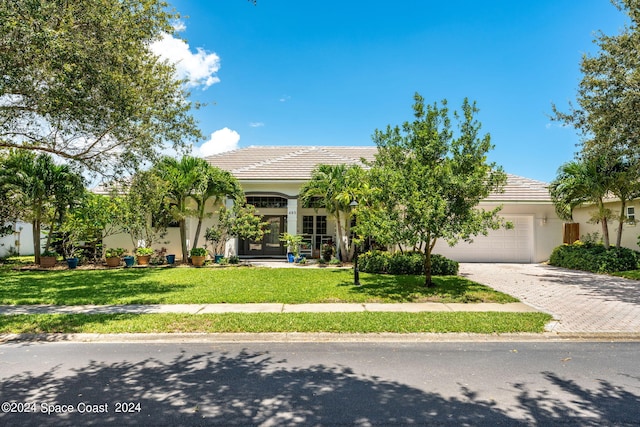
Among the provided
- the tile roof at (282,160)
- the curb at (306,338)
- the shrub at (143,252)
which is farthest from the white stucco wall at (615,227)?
the shrub at (143,252)

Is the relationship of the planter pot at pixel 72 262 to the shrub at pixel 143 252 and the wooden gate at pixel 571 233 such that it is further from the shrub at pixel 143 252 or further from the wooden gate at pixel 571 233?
the wooden gate at pixel 571 233

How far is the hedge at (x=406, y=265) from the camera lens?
13.7 metres

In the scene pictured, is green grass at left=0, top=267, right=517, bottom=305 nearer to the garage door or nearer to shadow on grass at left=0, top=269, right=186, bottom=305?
shadow on grass at left=0, top=269, right=186, bottom=305

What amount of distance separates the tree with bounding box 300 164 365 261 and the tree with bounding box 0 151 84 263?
9.48m

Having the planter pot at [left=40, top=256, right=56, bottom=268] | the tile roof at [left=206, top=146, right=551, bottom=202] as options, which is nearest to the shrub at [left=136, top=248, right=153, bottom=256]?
the planter pot at [left=40, top=256, right=56, bottom=268]

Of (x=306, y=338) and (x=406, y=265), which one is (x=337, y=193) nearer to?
(x=406, y=265)

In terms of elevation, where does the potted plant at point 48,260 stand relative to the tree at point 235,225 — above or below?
below

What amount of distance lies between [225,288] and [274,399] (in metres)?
6.81

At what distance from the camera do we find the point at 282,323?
23.2 feet

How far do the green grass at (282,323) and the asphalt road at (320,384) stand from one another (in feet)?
1.83

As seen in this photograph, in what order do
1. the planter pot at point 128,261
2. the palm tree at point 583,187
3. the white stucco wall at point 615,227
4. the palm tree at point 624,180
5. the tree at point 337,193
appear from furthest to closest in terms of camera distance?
the white stucco wall at point 615,227, the planter pot at point 128,261, the tree at point 337,193, the palm tree at point 583,187, the palm tree at point 624,180

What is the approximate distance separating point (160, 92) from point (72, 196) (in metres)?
7.97

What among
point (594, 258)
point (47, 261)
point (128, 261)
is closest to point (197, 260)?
point (128, 261)

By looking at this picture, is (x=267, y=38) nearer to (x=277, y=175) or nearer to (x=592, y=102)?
(x=277, y=175)
